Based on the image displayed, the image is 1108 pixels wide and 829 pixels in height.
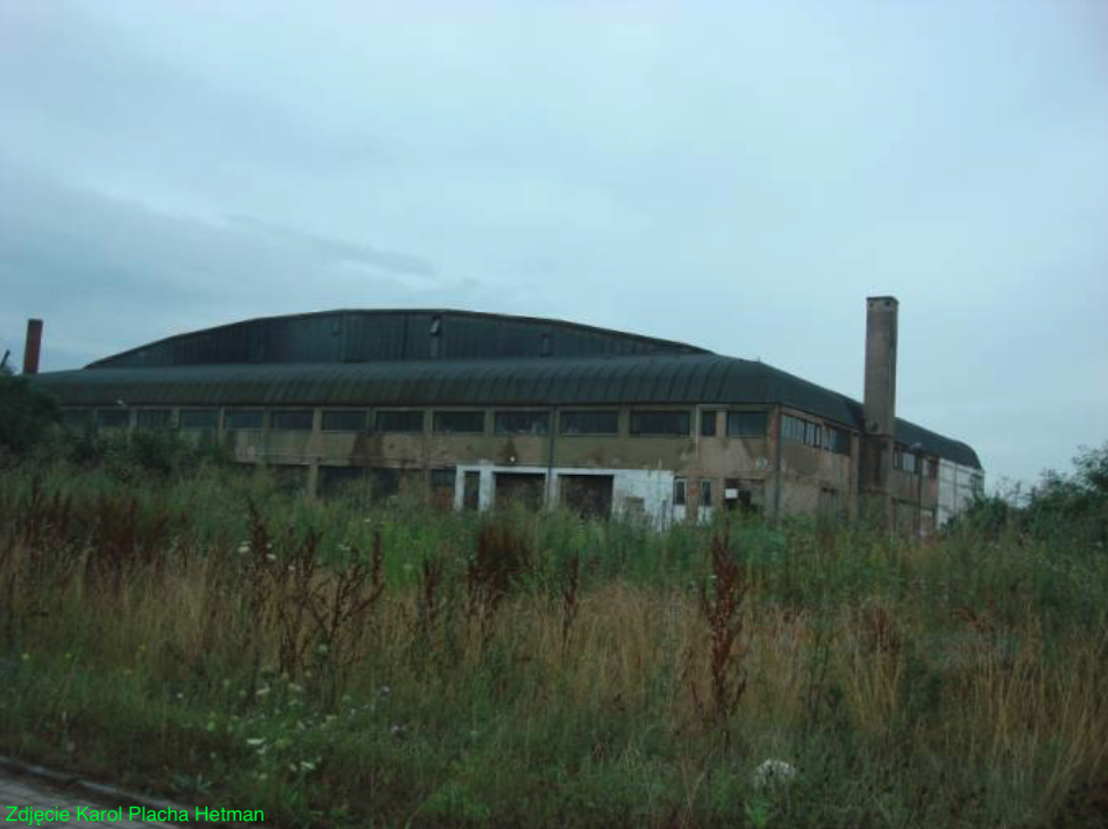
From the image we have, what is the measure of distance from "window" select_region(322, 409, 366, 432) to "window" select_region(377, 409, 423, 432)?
120cm

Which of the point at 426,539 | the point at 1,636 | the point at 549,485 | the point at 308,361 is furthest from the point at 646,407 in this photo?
the point at 1,636

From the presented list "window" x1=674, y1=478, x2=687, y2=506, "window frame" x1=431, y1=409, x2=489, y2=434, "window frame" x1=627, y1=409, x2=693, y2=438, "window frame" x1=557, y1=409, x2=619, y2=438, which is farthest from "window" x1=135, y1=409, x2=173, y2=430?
"window" x1=674, y1=478, x2=687, y2=506

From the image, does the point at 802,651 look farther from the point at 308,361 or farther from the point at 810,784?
the point at 308,361

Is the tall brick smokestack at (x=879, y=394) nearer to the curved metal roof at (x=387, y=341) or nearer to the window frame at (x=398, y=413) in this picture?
the curved metal roof at (x=387, y=341)

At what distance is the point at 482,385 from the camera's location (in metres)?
55.6

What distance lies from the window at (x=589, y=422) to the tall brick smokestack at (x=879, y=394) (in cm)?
1457

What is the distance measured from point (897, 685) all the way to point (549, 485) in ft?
142

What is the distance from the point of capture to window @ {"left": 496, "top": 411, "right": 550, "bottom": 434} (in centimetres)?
5331

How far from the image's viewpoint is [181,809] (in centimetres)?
488

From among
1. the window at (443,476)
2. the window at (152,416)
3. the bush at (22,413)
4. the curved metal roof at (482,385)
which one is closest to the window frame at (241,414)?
the curved metal roof at (482,385)

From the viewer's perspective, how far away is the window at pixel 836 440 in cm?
5309

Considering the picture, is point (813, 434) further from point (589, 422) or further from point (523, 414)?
point (523, 414)

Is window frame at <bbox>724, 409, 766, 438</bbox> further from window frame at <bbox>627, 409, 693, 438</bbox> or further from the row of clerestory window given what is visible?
window frame at <bbox>627, 409, 693, 438</bbox>

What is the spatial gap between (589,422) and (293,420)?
63.8ft
